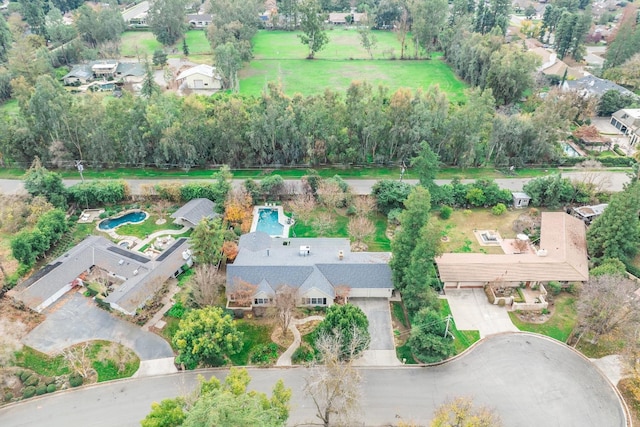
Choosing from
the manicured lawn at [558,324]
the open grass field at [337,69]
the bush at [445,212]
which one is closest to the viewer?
the manicured lawn at [558,324]

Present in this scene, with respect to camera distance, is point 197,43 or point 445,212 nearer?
point 445,212

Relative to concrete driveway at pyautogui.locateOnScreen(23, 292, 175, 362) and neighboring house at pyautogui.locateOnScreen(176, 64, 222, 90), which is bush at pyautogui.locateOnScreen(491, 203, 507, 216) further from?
neighboring house at pyautogui.locateOnScreen(176, 64, 222, 90)

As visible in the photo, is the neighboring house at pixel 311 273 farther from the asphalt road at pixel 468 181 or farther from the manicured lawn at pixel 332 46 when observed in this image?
the manicured lawn at pixel 332 46

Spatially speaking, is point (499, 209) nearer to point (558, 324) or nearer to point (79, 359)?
point (558, 324)

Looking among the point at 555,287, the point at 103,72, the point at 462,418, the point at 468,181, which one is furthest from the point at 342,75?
the point at 462,418

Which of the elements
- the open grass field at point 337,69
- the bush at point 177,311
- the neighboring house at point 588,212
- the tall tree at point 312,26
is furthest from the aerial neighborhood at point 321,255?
the tall tree at point 312,26

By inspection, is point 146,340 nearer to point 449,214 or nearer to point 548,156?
point 449,214
